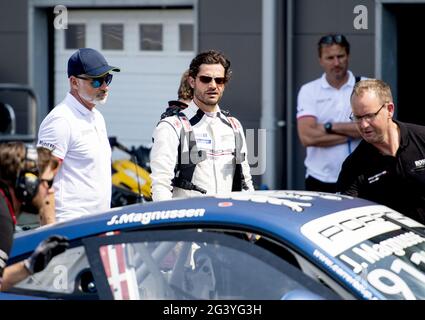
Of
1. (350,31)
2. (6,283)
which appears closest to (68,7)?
(350,31)

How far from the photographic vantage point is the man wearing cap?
6.18 metres

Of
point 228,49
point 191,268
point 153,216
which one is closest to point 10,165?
point 153,216

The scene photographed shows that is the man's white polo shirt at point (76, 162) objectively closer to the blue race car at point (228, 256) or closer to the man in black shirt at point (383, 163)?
the man in black shirt at point (383, 163)

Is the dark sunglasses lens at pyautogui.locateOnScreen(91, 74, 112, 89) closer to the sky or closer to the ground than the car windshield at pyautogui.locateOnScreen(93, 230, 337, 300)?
closer to the sky

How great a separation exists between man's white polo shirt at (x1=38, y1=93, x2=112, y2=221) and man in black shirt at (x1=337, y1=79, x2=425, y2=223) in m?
1.48

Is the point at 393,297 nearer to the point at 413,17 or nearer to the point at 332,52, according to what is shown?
the point at 332,52

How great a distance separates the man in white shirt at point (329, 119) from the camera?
831 centimetres

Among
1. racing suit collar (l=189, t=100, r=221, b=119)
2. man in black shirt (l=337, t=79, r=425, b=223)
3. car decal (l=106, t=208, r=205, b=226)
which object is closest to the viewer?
car decal (l=106, t=208, r=205, b=226)

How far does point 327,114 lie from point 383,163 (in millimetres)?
2489

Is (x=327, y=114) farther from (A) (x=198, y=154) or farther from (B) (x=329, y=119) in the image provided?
(A) (x=198, y=154)

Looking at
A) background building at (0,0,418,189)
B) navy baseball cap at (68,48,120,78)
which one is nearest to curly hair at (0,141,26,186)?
navy baseball cap at (68,48,120,78)

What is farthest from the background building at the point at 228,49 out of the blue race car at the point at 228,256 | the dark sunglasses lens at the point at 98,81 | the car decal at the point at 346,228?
the blue race car at the point at 228,256

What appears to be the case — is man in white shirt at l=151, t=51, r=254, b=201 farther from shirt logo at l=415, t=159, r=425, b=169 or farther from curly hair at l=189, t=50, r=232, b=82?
shirt logo at l=415, t=159, r=425, b=169

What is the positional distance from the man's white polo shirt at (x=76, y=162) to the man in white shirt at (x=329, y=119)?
2527mm
